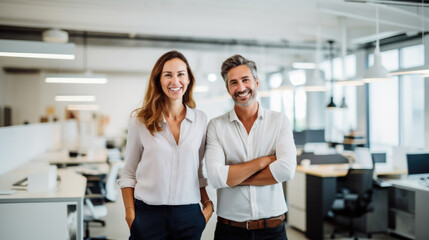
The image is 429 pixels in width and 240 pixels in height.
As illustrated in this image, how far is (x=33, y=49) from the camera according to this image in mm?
3180

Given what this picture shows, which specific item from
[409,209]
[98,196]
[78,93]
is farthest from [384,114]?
[78,93]

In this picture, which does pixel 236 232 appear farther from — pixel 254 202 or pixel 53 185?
pixel 53 185

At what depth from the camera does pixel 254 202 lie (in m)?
2.14

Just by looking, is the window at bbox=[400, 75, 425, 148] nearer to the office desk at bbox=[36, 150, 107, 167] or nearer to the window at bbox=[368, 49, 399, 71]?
the window at bbox=[368, 49, 399, 71]

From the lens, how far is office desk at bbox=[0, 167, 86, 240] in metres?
3.16

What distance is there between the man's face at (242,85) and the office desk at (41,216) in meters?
1.92

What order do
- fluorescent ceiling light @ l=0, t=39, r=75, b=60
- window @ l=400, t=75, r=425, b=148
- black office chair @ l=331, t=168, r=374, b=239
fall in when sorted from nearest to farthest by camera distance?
fluorescent ceiling light @ l=0, t=39, r=75, b=60
black office chair @ l=331, t=168, r=374, b=239
window @ l=400, t=75, r=425, b=148

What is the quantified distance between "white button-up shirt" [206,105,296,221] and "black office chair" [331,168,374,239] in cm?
291

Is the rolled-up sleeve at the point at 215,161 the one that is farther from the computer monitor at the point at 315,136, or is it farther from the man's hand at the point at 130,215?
the computer monitor at the point at 315,136

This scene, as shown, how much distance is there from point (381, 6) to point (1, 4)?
5161mm

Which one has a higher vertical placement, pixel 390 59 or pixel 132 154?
pixel 390 59

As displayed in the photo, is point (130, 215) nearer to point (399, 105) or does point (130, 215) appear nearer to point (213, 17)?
point (213, 17)

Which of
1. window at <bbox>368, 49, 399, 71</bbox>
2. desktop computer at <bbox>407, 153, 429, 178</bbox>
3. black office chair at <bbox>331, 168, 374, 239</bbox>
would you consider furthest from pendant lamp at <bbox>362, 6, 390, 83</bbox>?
black office chair at <bbox>331, 168, 374, 239</bbox>

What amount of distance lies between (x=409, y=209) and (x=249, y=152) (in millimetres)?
4035
